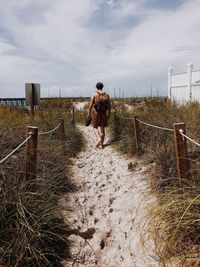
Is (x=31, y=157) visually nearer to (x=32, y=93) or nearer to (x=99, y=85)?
(x=99, y=85)

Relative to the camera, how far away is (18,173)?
458 centimetres

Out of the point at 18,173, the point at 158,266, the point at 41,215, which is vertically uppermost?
the point at 18,173

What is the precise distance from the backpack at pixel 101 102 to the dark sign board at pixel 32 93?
3.80 metres

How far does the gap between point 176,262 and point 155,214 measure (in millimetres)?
494

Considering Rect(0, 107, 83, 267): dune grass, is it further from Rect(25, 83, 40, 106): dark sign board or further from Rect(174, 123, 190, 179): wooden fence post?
Rect(25, 83, 40, 106): dark sign board

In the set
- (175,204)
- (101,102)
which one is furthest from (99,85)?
(175,204)

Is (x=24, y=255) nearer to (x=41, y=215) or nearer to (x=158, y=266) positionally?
(x=41, y=215)

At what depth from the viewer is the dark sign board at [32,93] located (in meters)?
13.1

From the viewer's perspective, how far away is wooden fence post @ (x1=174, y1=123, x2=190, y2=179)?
452 cm

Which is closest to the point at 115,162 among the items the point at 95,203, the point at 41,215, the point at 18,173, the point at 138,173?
the point at 138,173

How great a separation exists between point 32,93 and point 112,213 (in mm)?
8770

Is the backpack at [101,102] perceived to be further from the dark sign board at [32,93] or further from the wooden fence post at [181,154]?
the wooden fence post at [181,154]

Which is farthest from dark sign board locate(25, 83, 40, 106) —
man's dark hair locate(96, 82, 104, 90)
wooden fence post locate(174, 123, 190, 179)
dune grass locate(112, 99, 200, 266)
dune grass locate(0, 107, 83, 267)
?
wooden fence post locate(174, 123, 190, 179)

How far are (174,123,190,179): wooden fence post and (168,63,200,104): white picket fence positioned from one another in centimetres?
980
